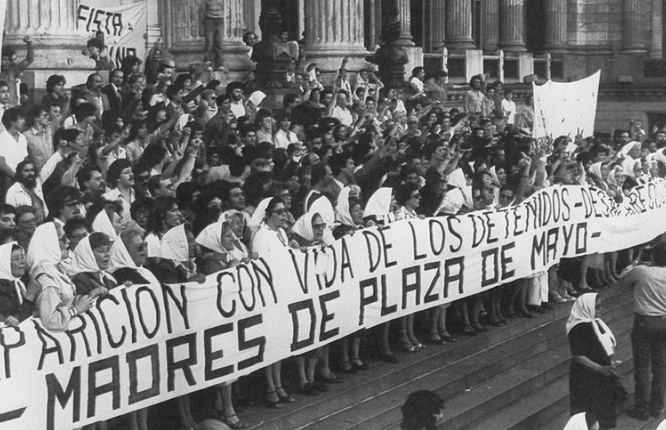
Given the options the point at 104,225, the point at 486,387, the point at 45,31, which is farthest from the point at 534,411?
the point at 45,31

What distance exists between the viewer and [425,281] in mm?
13336

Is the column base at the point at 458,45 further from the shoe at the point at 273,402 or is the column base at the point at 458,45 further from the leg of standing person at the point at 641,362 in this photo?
the shoe at the point at 273,402

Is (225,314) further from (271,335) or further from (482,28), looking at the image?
(482,28)

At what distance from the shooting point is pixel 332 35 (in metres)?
23.1

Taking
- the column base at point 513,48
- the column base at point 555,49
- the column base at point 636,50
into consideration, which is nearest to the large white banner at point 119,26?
the column base at point 513,48

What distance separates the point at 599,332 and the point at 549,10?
2885 cm

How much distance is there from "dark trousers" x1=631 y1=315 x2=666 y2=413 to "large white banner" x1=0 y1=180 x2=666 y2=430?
1.93m

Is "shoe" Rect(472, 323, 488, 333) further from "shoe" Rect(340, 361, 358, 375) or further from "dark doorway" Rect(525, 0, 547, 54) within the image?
"dark doorway" Rect(525, 0, 547, 54)

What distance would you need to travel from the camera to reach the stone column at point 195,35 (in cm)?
2181

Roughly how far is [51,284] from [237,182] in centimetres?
305

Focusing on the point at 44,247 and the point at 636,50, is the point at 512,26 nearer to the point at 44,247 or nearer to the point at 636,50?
the point at 636,50

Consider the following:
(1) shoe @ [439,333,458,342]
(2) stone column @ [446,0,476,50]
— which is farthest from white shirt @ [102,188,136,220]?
(2) stone column @ [446,0,476,50]

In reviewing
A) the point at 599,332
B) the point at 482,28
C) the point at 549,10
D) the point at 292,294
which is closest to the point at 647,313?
the point at 599,332

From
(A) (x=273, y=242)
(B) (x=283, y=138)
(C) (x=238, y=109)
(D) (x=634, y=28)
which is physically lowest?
(A) (x=273, y=242)
